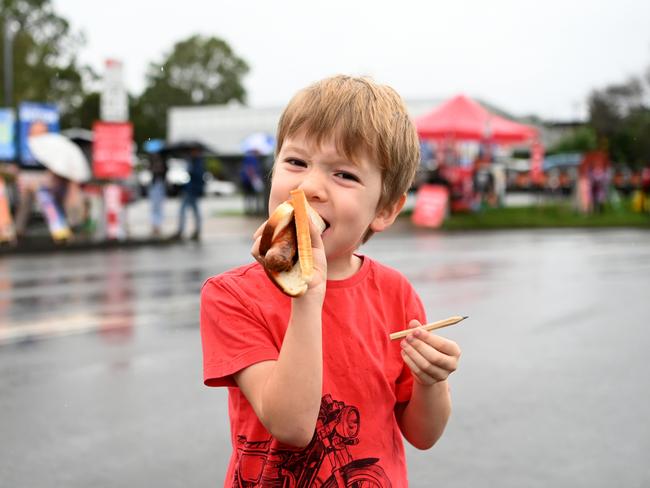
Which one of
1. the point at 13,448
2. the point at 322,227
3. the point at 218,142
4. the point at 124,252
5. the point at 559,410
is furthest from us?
the point at 218,142

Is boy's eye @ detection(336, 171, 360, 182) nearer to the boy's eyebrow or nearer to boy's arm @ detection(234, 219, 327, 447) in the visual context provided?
the boy's eyebrow

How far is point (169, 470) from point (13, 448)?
0.85 m

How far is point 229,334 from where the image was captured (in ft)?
5.95

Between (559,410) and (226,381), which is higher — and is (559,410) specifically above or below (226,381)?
below

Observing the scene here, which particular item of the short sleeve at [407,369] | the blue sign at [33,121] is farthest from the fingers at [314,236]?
the blue sign at [33,121]

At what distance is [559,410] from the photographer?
508 cm

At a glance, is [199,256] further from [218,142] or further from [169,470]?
[218,142]

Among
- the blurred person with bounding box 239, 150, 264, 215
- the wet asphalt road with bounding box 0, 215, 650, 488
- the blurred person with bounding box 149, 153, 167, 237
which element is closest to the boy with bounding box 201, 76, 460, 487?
the wet asphalt road with bounding box 0, 215, 650, 488

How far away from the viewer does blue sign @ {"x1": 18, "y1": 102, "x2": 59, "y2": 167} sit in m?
17.6

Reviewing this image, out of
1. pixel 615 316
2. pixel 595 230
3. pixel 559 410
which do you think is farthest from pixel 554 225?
pixel 559 410

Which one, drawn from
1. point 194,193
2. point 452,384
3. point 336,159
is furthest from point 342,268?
point 194,193

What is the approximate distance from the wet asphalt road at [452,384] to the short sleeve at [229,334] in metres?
2.26

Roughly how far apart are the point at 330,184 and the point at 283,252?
0.29m

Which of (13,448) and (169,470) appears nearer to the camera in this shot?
(169,470)
